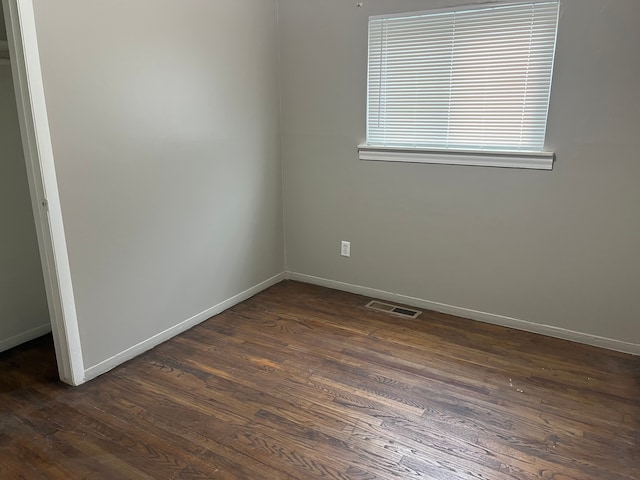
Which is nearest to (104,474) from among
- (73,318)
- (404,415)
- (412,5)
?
(73,318)

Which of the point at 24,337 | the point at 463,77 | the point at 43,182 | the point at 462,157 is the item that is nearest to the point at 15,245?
the point at 24,337

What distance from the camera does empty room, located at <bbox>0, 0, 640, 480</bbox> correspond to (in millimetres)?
2072

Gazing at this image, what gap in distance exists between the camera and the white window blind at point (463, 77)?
8.85 ft

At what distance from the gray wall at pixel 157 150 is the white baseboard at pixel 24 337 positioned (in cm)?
69

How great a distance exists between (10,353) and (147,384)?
935 millimetres

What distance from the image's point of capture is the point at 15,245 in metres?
2.77

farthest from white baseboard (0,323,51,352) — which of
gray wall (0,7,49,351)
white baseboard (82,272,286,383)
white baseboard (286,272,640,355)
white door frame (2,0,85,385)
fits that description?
white baseboard (286,272,640,355)

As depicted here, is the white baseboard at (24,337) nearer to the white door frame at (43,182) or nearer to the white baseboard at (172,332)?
the white door frame at (43,182)

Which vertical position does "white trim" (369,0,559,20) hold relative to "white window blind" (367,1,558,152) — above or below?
above

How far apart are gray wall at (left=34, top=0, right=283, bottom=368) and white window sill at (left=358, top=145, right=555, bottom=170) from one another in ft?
2.73

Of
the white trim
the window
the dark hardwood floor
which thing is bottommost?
the dark hardwood floor

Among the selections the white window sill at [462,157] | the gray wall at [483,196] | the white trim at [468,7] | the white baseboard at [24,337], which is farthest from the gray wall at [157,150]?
the white trim at [468,7]

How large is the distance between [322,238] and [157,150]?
4.78 ft

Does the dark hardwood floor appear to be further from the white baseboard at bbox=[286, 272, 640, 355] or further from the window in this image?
the window
